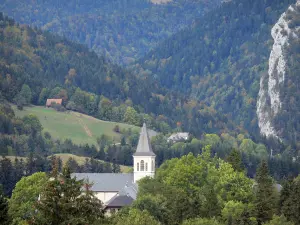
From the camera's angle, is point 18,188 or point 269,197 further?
point 18,188

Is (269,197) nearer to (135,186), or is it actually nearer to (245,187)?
(245,187)

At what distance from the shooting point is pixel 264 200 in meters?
114

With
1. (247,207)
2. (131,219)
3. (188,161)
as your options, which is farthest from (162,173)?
(131,219)

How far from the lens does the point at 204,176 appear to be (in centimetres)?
13638

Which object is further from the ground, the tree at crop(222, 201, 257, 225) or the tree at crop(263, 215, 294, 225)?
the tree at crop(222, 201, 257, 225)

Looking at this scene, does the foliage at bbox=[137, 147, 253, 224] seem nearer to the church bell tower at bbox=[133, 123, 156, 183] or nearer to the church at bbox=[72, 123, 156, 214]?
the church bell tower at bbox=[133, 123, 156, 183]

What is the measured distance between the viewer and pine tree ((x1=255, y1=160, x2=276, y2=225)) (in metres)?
112

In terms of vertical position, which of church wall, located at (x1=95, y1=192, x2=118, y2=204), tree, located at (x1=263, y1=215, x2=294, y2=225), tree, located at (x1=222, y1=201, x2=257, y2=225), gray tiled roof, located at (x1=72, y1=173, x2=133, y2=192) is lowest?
tree, located at (x1=263, y1=215, x2=294, y2=225)

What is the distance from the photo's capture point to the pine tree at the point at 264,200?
4427 inches

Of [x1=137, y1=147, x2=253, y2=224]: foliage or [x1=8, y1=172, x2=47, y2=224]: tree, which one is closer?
[x1=137, y1=147, x2=253, y2=224]: foliage

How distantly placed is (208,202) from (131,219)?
29.1 meters

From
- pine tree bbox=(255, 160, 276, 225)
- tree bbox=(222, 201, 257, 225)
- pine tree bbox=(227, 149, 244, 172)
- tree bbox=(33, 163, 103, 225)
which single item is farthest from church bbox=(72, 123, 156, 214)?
tree bbox=(33, 163, 103, 225)

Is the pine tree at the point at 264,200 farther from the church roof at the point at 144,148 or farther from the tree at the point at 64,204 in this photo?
the tree at the point at 64,204

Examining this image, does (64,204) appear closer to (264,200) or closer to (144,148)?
(264,200)
